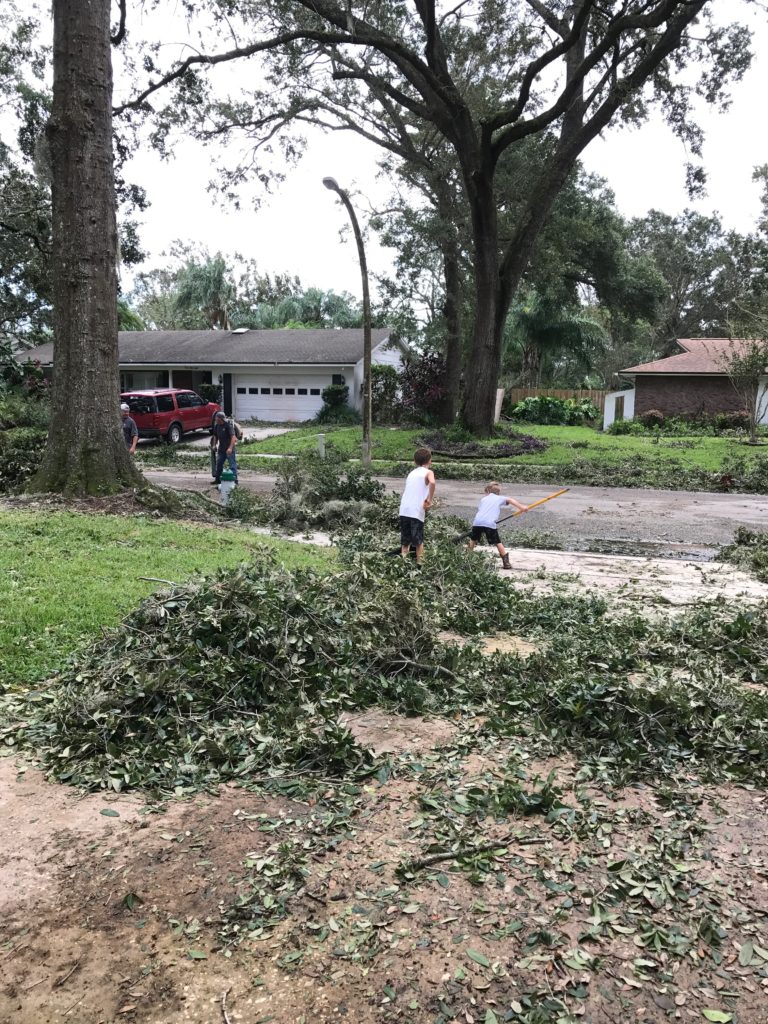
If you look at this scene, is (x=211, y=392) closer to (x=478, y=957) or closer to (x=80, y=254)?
(x=80, y=254)

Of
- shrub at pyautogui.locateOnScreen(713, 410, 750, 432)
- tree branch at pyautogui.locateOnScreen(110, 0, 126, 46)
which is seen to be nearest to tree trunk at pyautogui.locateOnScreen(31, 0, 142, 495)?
tree branch at pyautogui.locateOnScreen(110, 0, 126, 46)

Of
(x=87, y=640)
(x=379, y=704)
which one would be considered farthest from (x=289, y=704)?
(x=87, y=640)

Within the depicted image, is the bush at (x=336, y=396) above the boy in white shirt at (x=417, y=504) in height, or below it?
above

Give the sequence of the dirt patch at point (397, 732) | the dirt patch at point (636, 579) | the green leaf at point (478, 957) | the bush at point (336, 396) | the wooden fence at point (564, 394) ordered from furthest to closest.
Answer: the wooden fence at point (564, 394) < the bush at point (336, 396) < the dirt patch at point (636, 579) < the dirt patch at point (397, 732) < the green leaf at point (478, 957)

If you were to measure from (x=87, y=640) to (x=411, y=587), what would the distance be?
2.82 metres

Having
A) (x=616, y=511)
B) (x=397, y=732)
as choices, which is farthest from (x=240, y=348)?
(x=397, y=732)

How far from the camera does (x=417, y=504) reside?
8.98 meters

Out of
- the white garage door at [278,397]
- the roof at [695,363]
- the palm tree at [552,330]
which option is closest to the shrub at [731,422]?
the roof at [695,363]

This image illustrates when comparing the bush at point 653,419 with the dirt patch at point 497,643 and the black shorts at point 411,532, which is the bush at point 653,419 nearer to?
the black shorts at point 411,532

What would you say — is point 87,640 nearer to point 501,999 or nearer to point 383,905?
point 383,905

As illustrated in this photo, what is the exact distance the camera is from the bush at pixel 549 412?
35.1 meters

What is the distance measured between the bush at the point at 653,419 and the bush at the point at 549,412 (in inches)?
129

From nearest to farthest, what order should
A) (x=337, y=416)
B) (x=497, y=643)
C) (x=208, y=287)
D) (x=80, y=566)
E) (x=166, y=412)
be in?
(x=497, y=643) → (x=80, y=566) → (x=166, y=412) → (x=337, y=416) → (x=208, y=287)

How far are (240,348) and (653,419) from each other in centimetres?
1818
